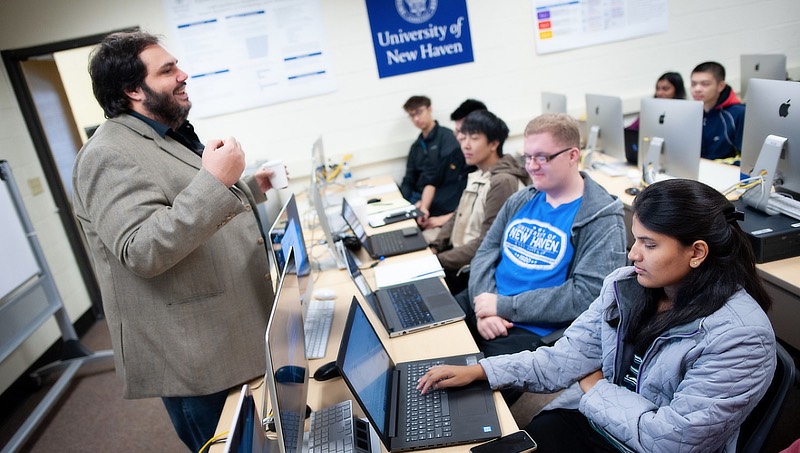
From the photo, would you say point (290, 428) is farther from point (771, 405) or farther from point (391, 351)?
point (771, 405)

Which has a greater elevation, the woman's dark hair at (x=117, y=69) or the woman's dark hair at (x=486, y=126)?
the woman's dark hair at (x=117, y=69)

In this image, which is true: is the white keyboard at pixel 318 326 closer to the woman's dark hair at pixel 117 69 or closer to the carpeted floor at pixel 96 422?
the woman's dark hair at pixel 117 69

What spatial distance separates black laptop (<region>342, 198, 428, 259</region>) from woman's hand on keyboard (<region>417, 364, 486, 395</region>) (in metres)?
1.09

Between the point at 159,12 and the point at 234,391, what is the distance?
11.0 ft

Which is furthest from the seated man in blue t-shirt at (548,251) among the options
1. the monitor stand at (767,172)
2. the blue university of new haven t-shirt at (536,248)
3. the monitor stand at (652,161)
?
the monitor stand at (652,161)

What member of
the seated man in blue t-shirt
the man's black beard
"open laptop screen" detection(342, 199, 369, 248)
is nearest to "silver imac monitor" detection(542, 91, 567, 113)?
the seated man in blue t-shirt

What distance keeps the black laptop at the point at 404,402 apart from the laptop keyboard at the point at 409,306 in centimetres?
32

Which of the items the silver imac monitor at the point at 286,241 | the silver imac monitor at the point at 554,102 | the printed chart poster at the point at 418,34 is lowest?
the silver imac monitor at the point at 286,241

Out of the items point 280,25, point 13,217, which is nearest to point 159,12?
point 280,25

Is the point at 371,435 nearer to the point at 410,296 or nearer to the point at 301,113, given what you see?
the point at 410,296

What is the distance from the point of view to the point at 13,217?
2.76 meters

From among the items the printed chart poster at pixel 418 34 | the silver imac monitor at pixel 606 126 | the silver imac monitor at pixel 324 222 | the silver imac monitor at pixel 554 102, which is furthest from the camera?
the printed chart poster at pixel 418 34

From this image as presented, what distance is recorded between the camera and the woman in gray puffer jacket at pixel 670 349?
102 cm

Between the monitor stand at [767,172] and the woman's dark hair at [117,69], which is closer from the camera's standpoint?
the woman's dark hair at [117,69]
